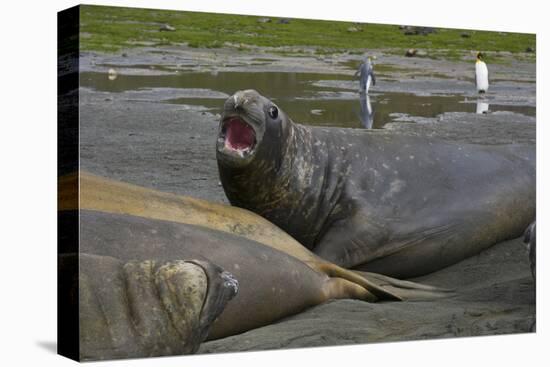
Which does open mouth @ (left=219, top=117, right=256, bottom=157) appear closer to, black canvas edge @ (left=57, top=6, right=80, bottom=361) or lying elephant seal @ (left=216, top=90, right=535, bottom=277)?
lying elephant seal @ (left=216, top=90, right=535, bottom=277)

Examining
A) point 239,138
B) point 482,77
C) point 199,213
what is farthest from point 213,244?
point 482,77

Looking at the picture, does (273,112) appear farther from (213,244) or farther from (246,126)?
(213,244)

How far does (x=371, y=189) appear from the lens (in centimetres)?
777

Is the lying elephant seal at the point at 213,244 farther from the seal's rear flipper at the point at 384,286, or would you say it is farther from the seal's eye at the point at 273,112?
the seal's eye at the point at 273,112

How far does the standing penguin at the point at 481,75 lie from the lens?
8133mm

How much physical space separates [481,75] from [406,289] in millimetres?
1823

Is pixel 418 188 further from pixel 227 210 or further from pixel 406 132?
pixel 227 210

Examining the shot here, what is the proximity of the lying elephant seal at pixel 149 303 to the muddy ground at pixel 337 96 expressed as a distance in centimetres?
58

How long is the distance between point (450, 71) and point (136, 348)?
3669 mm

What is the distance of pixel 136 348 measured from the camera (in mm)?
5789

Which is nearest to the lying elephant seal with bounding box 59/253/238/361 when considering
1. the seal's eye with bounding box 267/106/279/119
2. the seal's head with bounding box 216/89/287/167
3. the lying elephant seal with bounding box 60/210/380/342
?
the lying elephant seal with bounding box 60/210/380/342

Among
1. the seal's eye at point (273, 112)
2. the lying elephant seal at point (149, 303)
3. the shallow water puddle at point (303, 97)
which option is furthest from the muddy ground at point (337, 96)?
the lying elephant seal at point (149, 303)

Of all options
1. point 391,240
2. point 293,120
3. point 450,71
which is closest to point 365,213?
point 391,240

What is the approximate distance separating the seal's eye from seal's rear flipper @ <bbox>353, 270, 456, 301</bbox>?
1230 mm
